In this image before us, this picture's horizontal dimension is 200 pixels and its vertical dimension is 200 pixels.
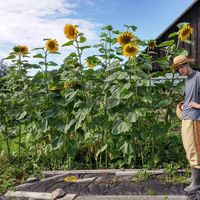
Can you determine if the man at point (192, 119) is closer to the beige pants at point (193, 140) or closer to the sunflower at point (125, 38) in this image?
the beige pants at point (193, 140)

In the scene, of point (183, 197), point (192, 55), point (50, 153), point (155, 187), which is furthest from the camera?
point (192, 55)

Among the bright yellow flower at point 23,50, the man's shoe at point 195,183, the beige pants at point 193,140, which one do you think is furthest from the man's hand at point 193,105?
the bright yellow flower at point 23,50

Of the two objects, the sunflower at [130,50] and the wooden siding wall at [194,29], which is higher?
the wooden siding wall at [194,29]

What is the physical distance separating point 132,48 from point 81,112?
942mm

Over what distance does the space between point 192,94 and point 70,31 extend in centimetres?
158

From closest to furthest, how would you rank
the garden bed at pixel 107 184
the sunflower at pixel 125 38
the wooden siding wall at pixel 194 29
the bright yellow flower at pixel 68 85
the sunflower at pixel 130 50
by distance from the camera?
1. the garden bed at pixel 107 184
2. the sunflower at pixel 130 50
3. the sunflower at pixel 125 38
4. the bright yellow flower at pixel 68 85
5. the wooden siding wall at pixel 194 29

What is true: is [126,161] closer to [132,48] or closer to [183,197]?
[183,197]

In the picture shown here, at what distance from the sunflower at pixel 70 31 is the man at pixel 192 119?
1.26 meters

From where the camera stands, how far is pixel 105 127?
4.21 m

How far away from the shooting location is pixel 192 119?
3.40 meters

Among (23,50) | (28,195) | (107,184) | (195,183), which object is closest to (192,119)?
(195,183)

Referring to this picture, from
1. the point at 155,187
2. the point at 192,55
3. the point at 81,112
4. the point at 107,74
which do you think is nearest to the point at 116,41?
the point at 107,74

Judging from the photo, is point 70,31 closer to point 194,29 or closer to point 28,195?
point 28,195

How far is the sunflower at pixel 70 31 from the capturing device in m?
4.09
